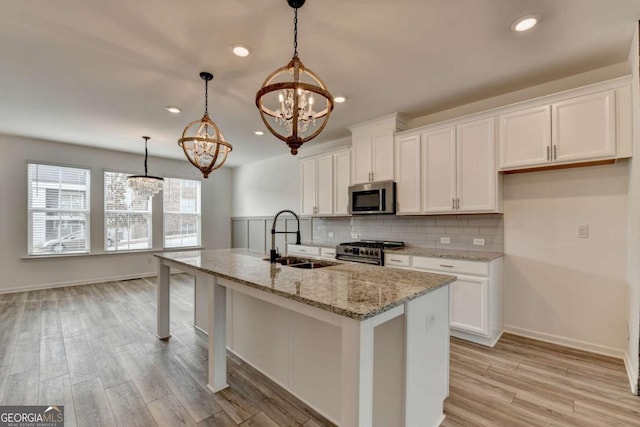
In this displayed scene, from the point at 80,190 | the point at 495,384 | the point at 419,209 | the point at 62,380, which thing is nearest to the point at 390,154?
the point at 419,209

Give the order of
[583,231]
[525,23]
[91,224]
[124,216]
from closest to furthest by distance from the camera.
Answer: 1. [525,23]
2. [583,231]
3. [91,224]
4. [124,216]

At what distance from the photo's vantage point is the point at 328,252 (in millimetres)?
4254

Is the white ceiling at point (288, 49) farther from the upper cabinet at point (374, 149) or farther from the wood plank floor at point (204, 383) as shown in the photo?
the wood plank floor at point (204, 383)

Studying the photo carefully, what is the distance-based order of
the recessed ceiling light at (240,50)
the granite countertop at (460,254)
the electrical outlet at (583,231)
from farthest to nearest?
the granite countertop at (460,254) → the electrical outlet at (583,231) → the recessed ceiling light at (240,50)

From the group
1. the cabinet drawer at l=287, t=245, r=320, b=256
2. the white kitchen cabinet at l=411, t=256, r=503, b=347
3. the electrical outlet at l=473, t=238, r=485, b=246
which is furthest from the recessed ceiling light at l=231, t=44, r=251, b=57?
the electrical outlet at l=473, t=238, r=485, b=246

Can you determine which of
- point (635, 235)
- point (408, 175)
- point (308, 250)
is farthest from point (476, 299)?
point (308, 250)

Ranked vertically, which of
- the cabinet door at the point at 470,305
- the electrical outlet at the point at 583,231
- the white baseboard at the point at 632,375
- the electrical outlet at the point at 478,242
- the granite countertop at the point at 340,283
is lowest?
the white baseboard at the point at 632,375

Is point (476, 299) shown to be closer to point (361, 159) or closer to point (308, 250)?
point (361, 159)

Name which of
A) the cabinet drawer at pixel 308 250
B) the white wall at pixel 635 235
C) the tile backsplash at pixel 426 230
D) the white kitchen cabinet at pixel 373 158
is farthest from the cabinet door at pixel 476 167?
the cabinet drawer at pixel 308 250

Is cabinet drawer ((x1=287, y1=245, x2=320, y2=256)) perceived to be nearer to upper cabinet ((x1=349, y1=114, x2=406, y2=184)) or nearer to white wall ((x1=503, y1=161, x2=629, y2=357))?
upper cabinet ((x1=349, y1=114, x2=406, y2=184))

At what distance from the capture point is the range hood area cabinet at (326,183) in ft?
14.1

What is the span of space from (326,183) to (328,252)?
112 centimetres

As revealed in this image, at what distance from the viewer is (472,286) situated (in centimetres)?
285

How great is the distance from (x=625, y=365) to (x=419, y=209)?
7.30 feet
